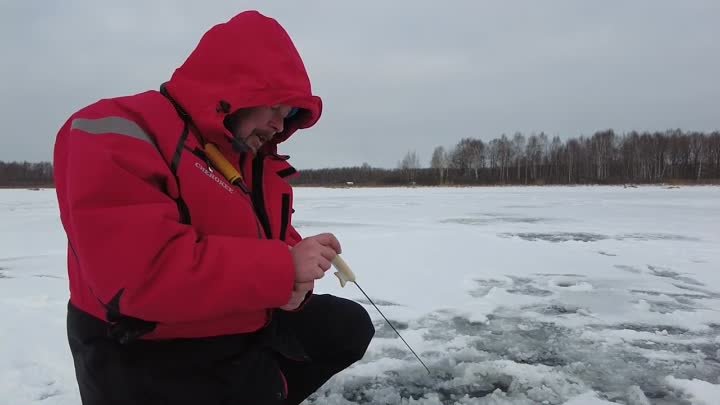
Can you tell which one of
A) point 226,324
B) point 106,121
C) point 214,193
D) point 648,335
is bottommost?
point 648,335

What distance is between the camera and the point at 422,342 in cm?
267

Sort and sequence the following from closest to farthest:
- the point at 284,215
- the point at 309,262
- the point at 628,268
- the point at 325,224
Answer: the point at 309,262, the point at 284,215, the point at 628,268, the point at 325,224

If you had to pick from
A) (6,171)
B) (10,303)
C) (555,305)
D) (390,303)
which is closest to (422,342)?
(390,303)

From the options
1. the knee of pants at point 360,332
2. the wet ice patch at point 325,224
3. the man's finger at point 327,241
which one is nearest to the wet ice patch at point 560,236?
the wet ice patch at point 325,224

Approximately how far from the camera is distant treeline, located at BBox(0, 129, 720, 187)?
54.7m

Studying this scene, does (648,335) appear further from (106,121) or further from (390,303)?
(106,121)

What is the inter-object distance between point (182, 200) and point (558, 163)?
66092 millimetres

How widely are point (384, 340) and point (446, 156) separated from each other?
217 ft

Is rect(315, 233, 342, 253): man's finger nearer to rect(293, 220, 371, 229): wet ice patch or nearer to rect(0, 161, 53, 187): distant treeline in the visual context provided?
rect(293, 220, 371, 229): wet ice patch

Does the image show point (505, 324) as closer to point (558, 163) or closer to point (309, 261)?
point (309, 261)

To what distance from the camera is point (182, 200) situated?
1041 millimetres

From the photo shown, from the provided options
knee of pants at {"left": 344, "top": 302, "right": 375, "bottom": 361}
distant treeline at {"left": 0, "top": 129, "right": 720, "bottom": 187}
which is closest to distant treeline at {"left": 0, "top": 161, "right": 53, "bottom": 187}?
distant treeline at {"left": 0, "top": 129, "right": 720, "bottom": 187}

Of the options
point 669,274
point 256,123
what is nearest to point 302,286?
point 256,123

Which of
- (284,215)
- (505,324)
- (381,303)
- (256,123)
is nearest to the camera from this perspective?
(256,123)
